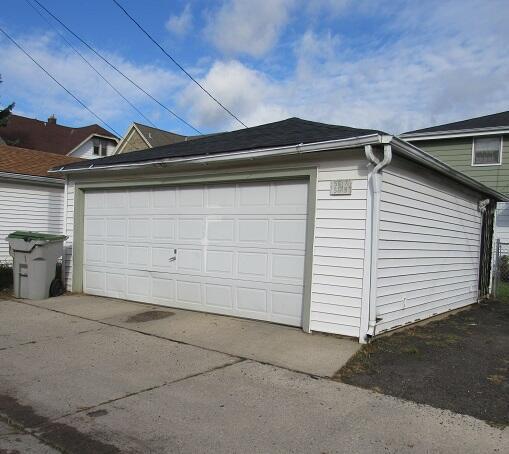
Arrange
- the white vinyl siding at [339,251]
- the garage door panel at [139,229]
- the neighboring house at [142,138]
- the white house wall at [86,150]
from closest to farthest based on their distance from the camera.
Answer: the white vinyl siding at [339,251] → the garage door panel at [139,229] → the neighboring house at [142,138] → the white house wall at [86,150]

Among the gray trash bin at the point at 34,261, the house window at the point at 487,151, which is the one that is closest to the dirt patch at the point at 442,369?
the gray trash bin at the point at 34,261

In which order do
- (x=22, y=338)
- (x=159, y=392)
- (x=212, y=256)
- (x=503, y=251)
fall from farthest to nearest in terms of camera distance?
1. (x=503, y=251)
2. (x=212, y=256)
3. (x=22, y=338)
4. (x=159, y=392)

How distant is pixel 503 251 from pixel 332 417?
42.5 feet

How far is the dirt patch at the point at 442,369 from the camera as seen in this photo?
4645 millimetres

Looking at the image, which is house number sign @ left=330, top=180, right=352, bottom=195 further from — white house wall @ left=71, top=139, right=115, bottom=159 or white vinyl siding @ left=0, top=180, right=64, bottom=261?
white house wall @ left=71, top=139, right=115, bottom=159

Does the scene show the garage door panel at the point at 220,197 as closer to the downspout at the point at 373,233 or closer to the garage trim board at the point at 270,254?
the garage trim board at the point at 270,254

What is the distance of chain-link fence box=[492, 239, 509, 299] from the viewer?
42.9ft

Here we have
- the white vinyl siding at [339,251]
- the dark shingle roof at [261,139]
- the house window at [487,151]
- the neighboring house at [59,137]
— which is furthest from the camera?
the neighboring house at [59,137]

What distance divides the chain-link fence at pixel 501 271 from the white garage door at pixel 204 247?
7951 millimetres

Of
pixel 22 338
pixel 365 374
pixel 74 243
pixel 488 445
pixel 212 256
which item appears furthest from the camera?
pixel 74 243

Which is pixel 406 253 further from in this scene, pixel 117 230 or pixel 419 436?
pixel 117 230

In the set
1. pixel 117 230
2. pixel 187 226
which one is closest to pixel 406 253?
pixel 187 226

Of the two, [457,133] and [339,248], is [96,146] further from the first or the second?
[339,248]

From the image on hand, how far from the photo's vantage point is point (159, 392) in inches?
186
